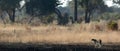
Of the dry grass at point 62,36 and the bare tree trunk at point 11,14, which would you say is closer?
the dry grass at point 62,36

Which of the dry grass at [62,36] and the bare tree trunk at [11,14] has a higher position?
the bare tree trunk at [11,14]

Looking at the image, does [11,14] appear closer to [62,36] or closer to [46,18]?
[46,18]

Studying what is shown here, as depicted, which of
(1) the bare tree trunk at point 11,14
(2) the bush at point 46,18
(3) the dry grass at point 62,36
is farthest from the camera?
(1) the bare tree trunk at point 11,14

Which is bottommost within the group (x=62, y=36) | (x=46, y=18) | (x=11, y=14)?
(x=62, y=36)

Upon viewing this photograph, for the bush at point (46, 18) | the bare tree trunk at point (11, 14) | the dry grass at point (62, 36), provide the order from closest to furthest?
the dry grass at point (62, 36)
the bush at point (46, 18)
the bare tree trunk at point (11, 14)

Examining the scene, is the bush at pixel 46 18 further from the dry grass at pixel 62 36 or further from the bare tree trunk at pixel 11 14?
the dry grass at pixel 62 36

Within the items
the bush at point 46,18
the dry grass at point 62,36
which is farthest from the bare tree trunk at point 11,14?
the dry grass at point 62,36

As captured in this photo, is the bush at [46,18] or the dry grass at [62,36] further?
the bush at [46,18]

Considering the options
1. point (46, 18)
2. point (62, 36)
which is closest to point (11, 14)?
point (46, 18)

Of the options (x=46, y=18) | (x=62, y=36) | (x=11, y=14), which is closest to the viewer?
(x=62, y=36)

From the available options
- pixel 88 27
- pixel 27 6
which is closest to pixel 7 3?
pixel 27 6

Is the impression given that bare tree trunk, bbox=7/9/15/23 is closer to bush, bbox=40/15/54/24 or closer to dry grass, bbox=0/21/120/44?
bush, bbox=40/15/54/24

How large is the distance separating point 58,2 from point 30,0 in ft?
14.6

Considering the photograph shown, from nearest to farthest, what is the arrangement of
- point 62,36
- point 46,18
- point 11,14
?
point 62,36 → point 46,18 → point 11,14
